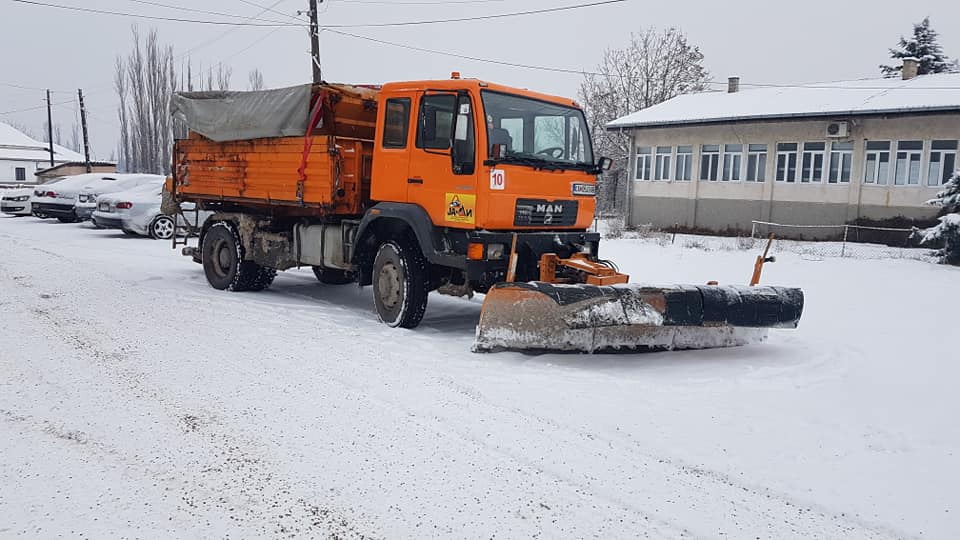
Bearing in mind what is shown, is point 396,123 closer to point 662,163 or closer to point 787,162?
point 787,162

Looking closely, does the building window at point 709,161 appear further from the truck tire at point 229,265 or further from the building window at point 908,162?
the truck tire at point 229,265

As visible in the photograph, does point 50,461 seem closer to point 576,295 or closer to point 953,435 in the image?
point 576,295

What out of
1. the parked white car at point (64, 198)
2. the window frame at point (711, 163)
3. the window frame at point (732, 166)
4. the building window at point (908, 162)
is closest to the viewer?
the building window at point (908, 162)

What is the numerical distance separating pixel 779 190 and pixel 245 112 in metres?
21.3

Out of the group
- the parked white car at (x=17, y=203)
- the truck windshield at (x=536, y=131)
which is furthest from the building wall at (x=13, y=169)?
the truck windshield at (x=536, y=131)

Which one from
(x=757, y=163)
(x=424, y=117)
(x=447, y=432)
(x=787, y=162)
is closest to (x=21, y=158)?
(x=757, y=163)

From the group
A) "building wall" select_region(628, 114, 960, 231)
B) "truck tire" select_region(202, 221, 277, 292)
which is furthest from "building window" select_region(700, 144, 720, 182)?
"truck tire" select_region(202, 221, 277, 292)

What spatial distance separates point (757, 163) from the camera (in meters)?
26.8

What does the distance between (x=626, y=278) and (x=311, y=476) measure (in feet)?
14.4

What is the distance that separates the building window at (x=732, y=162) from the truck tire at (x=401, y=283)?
2203cm

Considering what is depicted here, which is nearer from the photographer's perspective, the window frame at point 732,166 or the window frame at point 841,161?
the window frame at point 841,161

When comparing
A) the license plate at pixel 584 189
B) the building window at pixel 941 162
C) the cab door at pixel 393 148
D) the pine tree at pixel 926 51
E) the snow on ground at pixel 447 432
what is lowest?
the snow on ground at pixel 447 432

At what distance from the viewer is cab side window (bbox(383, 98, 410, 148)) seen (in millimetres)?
8070

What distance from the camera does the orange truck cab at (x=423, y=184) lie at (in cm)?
742
